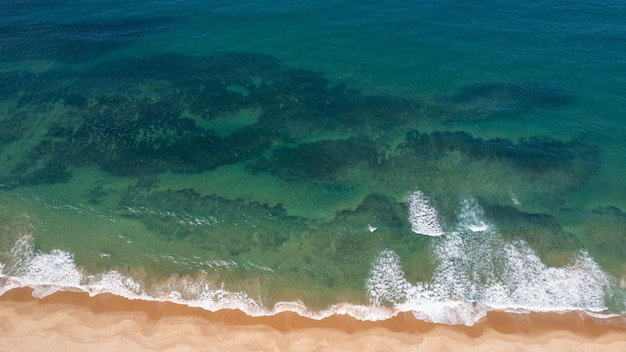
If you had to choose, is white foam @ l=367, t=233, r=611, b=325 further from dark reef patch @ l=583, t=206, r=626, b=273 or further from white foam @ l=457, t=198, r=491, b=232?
white foam @ l=457, t=198, r=491, b=232

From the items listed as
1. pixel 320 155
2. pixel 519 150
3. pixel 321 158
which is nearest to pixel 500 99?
pixel 519 150

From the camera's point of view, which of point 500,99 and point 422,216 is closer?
point 422,216

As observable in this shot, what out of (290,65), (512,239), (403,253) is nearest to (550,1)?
(290,65)

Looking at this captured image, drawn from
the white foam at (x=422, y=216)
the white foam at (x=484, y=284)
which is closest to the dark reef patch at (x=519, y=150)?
the white foam at (x=422, y=216)

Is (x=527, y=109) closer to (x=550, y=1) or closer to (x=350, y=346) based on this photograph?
(x=550, y=1)

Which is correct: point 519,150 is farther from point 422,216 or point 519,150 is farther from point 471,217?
point 422,216

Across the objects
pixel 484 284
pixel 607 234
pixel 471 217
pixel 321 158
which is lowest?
pixel 484 284
